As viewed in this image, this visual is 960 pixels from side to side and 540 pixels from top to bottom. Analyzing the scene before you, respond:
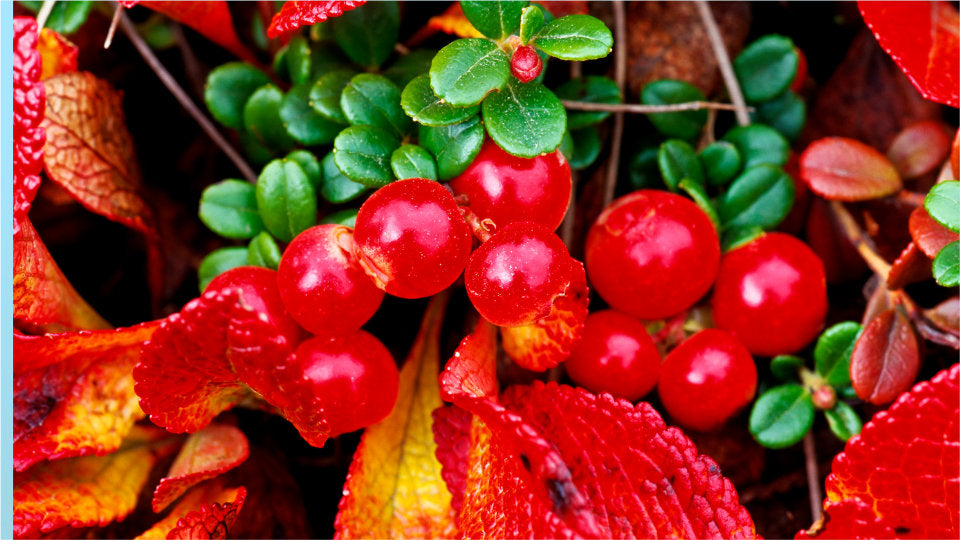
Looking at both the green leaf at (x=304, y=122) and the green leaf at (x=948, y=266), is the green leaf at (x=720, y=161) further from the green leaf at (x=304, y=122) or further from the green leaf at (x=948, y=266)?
the green leaf at (x=304, y=122)

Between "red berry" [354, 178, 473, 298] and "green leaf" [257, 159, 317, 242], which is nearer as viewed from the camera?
"red berry" [354, 178, 473, 298]

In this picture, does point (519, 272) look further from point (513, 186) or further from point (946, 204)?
point (946, 204)

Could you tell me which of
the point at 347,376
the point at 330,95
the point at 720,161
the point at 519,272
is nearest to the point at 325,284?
the point at 347,376

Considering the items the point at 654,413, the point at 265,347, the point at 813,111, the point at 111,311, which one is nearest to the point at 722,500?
the point at 654,413

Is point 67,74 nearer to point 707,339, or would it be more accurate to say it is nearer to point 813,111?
point 707,339

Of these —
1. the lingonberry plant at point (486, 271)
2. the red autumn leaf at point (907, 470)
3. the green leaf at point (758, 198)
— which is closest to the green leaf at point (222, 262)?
the lingonberry plant at point (486, 271)

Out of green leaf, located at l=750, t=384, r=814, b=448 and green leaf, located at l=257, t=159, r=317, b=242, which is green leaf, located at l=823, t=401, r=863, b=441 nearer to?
green leaf, located at l=750, t=384, r=814, b=448

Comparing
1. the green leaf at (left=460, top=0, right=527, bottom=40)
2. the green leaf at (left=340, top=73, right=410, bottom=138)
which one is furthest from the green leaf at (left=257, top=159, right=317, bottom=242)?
the green leaf at (left=460, top=0, right=527, bottom=40)
